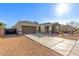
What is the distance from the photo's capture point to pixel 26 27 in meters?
4.41

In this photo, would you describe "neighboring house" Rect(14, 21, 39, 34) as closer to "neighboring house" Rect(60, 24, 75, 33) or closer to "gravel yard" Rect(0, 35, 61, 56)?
"gravel yard" Rect(0, 35, 61, 56)

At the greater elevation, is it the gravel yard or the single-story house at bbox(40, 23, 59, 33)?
the single-story house at bbox(40, 23, 59, 33)

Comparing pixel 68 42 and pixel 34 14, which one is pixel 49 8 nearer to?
pixel 34 14

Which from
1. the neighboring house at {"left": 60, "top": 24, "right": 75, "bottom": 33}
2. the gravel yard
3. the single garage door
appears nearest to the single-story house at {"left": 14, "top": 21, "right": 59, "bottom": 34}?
the single garage door

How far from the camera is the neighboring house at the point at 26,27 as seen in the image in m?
4.19

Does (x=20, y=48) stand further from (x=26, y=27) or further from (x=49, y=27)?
(x=49, y=27)

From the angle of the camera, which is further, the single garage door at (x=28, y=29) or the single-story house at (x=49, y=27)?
the single garage door at (x=28, y=29)

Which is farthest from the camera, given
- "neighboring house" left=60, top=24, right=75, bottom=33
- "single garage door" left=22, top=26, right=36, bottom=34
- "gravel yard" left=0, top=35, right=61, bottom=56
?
"single garage door" left=22, top=26, right=36, bottom=34

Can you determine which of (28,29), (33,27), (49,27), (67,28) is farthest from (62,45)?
(28,29)

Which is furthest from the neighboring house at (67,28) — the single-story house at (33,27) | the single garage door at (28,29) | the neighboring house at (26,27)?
the single garage door at (28,29)

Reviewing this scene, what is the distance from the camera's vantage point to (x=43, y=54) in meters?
3.69

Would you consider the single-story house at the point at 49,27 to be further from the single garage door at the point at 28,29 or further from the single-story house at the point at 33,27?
the single garage door at the point at 28,29

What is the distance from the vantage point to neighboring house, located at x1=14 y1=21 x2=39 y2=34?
419cm

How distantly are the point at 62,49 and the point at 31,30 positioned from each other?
41.8 inches
